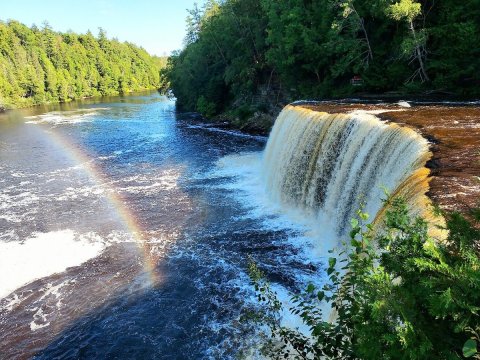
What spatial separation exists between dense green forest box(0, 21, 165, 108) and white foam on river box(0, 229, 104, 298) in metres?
72.9

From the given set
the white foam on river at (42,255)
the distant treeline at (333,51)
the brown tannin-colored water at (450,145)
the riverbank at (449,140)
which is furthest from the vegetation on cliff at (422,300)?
the distant treeline at (333,51)

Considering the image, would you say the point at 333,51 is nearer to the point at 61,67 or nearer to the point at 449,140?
the point at 449,140

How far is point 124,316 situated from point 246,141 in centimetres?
2084

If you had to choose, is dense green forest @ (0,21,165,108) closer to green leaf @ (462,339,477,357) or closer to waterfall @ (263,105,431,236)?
waterfall @ (263,105,431,236)

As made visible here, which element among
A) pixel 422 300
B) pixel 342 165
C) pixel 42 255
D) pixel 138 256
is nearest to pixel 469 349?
pixel 422 300

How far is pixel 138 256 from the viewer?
39.7 feet

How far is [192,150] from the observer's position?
27.0 meters

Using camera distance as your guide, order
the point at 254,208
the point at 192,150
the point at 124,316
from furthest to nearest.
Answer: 1. the point at 192,150
2. the point at 254,208
3. the point at 124,316

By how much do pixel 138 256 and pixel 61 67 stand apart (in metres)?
112

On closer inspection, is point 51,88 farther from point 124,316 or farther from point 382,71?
point 124,316

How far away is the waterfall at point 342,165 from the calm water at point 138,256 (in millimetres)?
1200

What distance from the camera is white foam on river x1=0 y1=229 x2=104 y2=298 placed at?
37.0 feet

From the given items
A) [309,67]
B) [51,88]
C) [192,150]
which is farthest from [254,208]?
[51,88]

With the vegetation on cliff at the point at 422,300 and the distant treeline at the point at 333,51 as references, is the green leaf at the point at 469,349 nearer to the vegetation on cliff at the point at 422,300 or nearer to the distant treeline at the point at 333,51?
the vegetation on cliff at the point at 422,300
